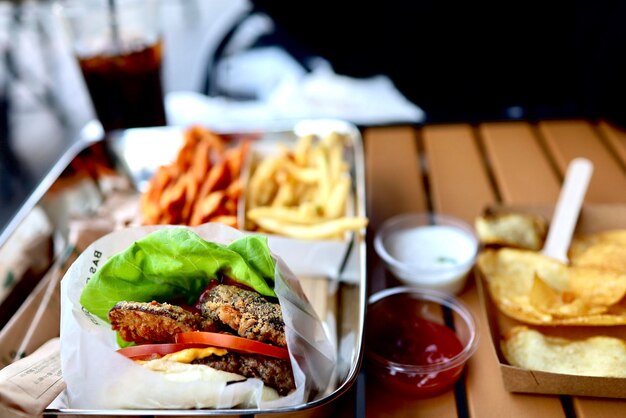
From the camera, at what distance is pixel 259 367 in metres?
0.92

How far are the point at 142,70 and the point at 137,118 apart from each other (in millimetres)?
182

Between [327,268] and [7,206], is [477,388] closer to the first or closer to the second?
[327,268]

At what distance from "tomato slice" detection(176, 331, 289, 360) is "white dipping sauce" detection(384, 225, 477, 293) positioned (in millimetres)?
509

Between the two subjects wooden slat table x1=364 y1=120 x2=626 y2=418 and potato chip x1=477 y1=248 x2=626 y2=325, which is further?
wooden slat table x1=364 y1=120 x2=626 y2=418

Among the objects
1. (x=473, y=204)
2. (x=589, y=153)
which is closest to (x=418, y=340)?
(x=473, y=204)

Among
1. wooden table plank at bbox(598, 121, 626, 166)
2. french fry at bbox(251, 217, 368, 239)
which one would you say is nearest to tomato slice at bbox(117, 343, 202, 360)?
french fry at bbox(251, 217, 368, 239)

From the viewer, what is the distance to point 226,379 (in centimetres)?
89

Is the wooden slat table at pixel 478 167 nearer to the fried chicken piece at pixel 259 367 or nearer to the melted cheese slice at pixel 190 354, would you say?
the fried chicken piece at pixel 259 367

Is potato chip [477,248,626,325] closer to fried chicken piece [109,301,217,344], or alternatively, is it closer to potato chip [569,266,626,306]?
potato chip [569,266,626,306]

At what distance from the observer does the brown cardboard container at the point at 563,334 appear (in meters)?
0.99

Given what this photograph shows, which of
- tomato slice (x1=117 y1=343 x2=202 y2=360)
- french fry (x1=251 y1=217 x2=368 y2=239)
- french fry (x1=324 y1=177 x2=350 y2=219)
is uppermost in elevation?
tomato slice (x1=117 y1=343 x2=202 y2=360)

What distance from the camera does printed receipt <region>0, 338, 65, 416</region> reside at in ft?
2.87

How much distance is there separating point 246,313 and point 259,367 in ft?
0.28

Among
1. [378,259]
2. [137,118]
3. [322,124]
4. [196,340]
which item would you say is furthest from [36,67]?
[196,340]
